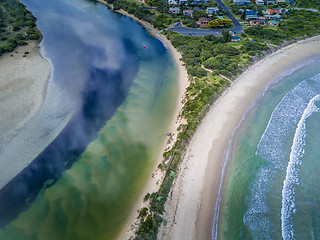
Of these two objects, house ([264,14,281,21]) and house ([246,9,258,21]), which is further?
house ([264,14,281,21])

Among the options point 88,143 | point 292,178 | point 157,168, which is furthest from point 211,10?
point 157,168

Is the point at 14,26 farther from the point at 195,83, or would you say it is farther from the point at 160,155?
the point at 160,155

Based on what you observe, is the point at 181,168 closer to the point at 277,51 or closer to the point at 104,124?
the point at 104,124

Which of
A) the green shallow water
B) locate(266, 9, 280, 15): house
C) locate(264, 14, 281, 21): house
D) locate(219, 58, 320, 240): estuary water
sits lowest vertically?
the green shallow water

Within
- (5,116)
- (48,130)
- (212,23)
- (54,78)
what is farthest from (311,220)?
(212,23)

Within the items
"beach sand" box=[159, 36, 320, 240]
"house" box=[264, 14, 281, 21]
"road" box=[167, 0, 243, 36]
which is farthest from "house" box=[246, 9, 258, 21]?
"beach sand" box=[159, 36, 320, 240]

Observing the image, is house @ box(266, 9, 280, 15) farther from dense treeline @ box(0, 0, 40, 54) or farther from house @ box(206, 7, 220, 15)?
dense treeline @ box(0, 0, 40, 54)
